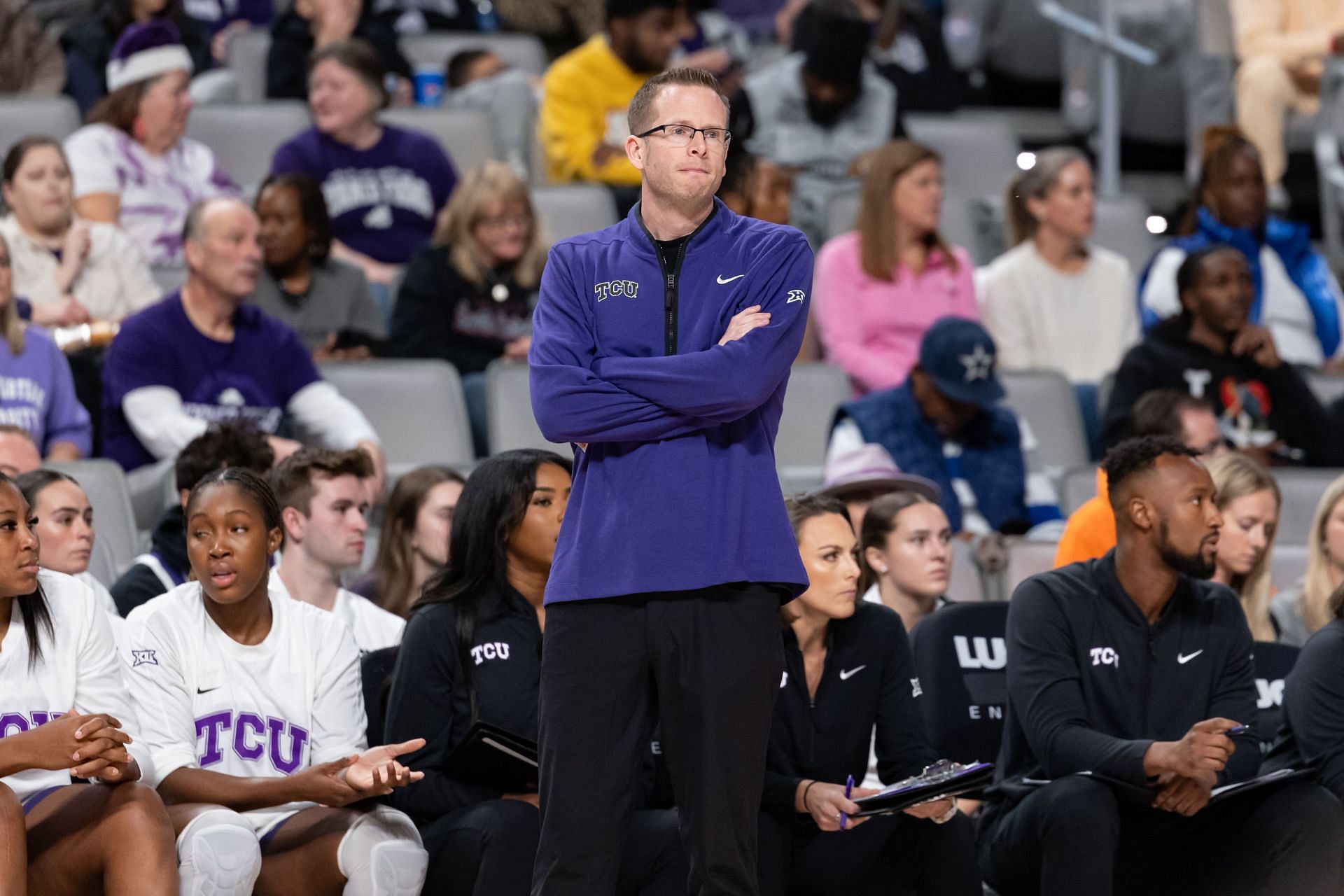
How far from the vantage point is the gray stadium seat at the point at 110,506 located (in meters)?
5.08

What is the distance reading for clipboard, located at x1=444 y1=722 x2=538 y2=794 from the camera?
3.66 meters

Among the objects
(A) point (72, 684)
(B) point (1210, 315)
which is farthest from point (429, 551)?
(B) point (1210, 315)

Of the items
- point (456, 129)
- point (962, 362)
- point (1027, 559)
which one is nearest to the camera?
point (1027, 559)

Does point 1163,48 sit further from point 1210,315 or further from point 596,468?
point 596,468

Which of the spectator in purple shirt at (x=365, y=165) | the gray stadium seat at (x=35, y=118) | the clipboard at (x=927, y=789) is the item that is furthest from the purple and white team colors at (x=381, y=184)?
the clipboard at (x=927, y=789)

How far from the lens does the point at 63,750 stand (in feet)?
11.1

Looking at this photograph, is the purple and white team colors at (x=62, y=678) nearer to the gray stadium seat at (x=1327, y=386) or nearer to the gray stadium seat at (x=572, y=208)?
the gray stadium seat at (x=572, y=208)

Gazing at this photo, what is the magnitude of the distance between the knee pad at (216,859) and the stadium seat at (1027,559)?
2544 millimetres

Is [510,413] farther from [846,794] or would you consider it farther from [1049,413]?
[846,794]

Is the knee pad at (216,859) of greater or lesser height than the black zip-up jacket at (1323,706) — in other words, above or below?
below

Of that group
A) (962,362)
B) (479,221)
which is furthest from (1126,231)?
(479,221)

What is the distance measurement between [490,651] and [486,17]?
228 inches

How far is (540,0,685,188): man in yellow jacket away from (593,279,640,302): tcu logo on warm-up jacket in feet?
15.0

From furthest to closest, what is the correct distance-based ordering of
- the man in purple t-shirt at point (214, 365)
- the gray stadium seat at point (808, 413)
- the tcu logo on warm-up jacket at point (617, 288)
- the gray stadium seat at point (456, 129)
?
the gray stadium seat at point (456, 129) < the gray stadium seat at point (808, 413) < the man in purple t-shirt at point (214, 365) < the tcu logo on warm-up jacket at point (617, 288)
